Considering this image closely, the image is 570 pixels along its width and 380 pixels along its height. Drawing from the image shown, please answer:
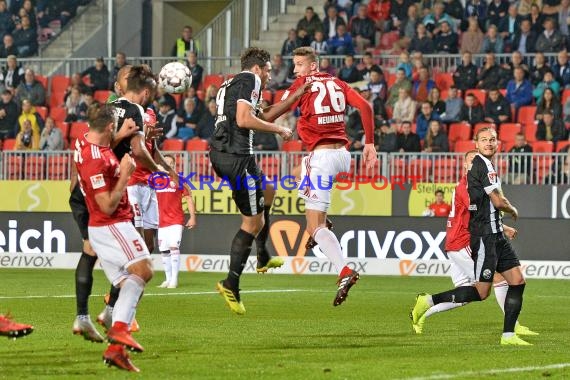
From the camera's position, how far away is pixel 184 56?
2928cm

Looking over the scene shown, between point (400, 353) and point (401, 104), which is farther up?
point (401, 104)

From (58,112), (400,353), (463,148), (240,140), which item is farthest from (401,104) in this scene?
(400,353)

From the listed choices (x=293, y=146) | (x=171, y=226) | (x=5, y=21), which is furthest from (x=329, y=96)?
(x=5, y=21)

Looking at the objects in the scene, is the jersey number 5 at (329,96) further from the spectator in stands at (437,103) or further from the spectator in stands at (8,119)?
the spectator in stands at (8,119)

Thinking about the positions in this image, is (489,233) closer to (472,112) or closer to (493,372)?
(493,372)

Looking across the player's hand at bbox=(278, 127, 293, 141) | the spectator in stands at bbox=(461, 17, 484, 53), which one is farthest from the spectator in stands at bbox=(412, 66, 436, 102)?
the player's hand at bbox=(278, 127, 293, 141)

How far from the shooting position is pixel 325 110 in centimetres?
1269

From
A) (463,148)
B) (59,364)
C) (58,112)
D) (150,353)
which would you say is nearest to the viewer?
(59,364)

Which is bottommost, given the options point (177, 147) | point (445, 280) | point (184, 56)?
point (445, 280)

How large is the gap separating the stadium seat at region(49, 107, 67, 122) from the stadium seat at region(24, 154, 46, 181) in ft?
11.4

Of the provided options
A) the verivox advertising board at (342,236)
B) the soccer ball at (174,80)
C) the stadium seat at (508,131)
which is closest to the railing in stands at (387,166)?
the verivox advertising board at (342,236)

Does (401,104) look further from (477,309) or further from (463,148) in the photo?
(477,309)

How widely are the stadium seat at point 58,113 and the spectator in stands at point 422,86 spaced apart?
8.39 metres

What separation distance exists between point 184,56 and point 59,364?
66.9 ft
